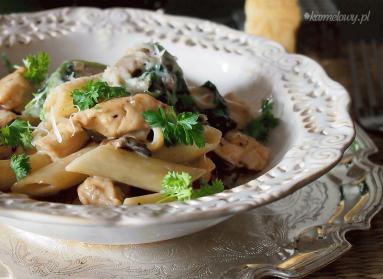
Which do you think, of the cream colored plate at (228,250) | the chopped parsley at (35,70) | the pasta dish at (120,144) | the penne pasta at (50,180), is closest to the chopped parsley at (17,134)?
the pasta dish at (120,144)

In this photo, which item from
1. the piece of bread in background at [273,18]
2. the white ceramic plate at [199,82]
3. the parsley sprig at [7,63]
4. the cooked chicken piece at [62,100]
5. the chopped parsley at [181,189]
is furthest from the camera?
the piece of bread in background at [273,18]

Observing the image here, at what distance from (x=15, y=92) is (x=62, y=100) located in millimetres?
321

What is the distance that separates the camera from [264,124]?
207cm

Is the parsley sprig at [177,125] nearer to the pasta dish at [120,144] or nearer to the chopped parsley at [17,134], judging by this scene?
the pasta dish at [120,144]

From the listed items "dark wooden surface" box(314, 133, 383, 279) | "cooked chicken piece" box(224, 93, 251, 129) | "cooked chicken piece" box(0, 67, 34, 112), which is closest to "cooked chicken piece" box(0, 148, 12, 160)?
"cooked chicken piece" box(0, 67, 34, 112)

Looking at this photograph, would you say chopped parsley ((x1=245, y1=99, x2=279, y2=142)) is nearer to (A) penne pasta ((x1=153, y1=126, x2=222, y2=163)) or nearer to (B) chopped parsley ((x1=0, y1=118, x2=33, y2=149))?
(A) penne pasta ((x1=153, y1=126, x2=222, y2=163))

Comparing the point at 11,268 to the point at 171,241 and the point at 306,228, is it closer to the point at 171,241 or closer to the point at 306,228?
the point at 171,241

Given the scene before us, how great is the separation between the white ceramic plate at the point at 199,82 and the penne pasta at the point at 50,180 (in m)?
0.13

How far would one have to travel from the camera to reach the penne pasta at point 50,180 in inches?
64.5

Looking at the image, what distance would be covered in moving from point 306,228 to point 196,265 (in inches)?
14.2

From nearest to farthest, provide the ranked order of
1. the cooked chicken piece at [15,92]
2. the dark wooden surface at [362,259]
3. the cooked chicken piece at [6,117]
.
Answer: the dark wooden surface at [362,259]
the cooked chicken piece at [6,117]
the cooked chicken piece at [15,92]

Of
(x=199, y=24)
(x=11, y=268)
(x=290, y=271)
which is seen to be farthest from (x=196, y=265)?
(x=199, y=24)

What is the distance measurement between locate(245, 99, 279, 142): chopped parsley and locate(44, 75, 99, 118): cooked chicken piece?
598 millimetres

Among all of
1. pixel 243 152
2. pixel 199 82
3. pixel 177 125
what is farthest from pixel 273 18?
pixel 177 125
